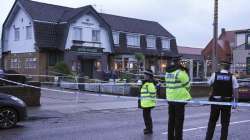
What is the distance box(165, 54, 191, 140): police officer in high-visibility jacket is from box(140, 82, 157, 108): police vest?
1.90 m

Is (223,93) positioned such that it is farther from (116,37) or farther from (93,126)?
(116,37)

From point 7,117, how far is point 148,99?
156 inches

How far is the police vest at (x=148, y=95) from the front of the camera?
11.8 meters

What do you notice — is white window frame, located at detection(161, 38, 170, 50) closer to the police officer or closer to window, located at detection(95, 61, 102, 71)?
window, located at detection(95, 61, 102, 71)

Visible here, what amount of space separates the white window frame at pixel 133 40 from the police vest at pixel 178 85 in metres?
37.7

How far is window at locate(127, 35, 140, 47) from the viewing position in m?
47.7

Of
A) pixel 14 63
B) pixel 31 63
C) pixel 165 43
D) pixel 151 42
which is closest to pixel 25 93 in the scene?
pixel 31 63

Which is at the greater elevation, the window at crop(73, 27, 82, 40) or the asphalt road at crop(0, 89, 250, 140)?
the window at crop(73, 27, 82, 40)

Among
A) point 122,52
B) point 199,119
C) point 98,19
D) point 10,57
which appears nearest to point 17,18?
point 10,57

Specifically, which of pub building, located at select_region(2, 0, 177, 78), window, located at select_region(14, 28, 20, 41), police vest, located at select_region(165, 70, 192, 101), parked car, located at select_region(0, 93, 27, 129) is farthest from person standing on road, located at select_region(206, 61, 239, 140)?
window, located at select_region(14, 28, 20, 41)

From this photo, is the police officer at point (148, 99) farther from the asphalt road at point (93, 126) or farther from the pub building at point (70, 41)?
the pub building at point (70, 41)

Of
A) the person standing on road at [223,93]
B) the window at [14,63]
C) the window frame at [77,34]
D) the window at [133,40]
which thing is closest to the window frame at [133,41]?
the window at [133,40]

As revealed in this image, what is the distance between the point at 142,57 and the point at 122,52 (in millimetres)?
1998

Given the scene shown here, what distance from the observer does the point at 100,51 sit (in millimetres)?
43438
